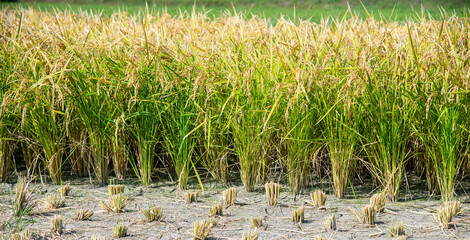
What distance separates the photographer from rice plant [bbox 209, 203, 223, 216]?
263cm

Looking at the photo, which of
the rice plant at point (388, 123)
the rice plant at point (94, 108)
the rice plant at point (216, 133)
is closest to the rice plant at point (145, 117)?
the rice plant at point (94, 108)

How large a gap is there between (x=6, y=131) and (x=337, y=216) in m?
2.40

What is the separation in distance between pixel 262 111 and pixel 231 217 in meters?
→ 0.65

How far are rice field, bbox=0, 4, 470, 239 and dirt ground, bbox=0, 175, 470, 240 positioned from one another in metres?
0.07

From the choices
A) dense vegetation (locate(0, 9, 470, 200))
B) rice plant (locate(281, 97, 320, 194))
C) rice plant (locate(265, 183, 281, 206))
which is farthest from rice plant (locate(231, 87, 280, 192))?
rice plant (locate(265, 183, 281, 206))

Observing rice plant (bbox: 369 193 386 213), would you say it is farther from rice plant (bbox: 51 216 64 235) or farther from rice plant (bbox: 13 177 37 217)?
rice plant (bbox: 13 177 37 217)

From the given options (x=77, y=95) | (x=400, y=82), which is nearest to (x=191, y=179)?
(x=77, y=95)

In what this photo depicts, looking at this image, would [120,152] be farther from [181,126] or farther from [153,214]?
[153,214]

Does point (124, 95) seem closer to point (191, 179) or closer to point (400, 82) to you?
point (191, 179)

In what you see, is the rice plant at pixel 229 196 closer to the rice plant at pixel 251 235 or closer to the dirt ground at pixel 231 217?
the dirt ground at pixel 231 217

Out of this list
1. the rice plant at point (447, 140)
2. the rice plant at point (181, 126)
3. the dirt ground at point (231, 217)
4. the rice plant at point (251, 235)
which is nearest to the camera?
the rice plant at point (251, 235)

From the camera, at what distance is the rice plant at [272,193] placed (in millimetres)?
2759

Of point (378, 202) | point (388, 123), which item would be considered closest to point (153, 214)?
point (378, 202)

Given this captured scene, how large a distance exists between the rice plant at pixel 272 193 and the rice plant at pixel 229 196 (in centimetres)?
20
